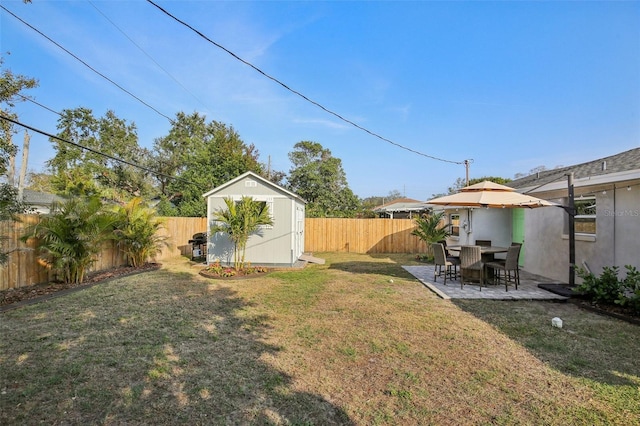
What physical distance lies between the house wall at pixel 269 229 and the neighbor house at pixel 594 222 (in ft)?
24.7

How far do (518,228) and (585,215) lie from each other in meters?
3.24

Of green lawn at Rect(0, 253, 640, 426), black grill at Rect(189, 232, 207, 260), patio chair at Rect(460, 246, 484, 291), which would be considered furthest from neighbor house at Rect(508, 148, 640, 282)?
black grill at Rect(189, 232, 207, 260)

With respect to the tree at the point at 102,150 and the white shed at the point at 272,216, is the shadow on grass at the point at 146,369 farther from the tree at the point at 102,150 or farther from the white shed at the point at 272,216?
the tree at the point at 102,150

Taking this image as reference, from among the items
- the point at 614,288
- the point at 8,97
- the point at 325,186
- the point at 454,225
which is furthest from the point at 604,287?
the point at 325,186

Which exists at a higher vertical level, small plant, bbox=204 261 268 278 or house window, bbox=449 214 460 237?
house window, bbox=449 214 460 237

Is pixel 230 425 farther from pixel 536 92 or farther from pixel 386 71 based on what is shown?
pixel 536 92

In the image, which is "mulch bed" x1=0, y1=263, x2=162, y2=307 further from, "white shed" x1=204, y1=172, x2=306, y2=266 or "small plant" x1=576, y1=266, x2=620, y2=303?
"small plant" x1=576, y1=266, x2=620, y2=303

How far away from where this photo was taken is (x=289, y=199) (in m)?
11.0

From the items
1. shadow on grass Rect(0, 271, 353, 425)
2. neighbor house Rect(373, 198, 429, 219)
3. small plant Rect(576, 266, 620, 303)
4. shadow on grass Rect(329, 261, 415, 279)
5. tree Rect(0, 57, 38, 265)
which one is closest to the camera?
shadow on grass Rect(0, 271, 353, 425)

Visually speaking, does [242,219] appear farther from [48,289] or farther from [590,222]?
[590,222]

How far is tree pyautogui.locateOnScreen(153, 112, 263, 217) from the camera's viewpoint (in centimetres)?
2183

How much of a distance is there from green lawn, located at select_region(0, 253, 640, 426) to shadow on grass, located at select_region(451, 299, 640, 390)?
0.08 feet

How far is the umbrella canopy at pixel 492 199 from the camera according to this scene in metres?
6.78

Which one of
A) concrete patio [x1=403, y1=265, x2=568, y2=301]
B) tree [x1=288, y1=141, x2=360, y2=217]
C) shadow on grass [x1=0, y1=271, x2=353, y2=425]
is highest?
tree [x1=288, y1=141, x2=360, y2=217]
